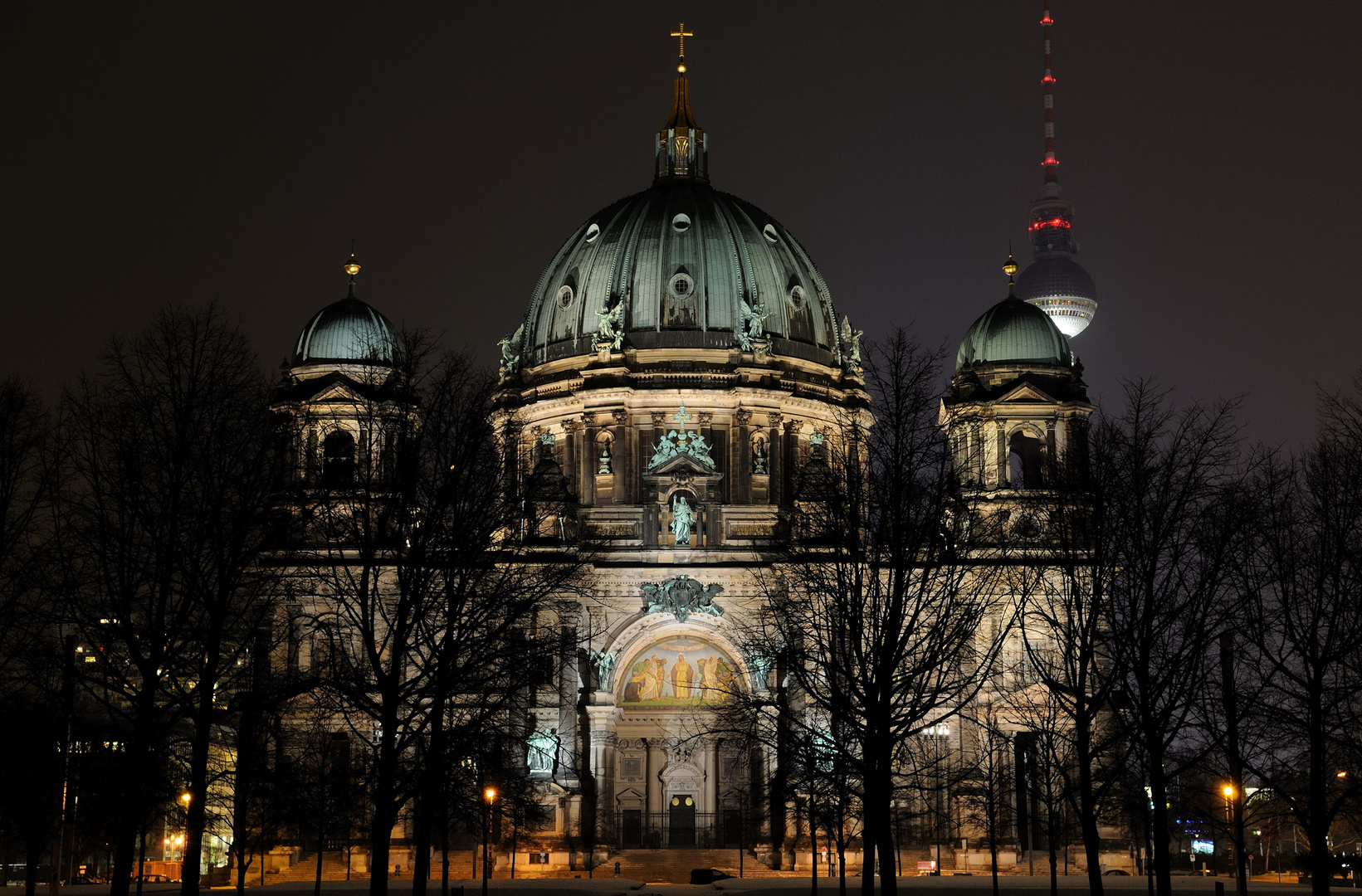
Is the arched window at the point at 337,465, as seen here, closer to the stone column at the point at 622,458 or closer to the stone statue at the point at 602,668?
the stone statue at the point at 602,668

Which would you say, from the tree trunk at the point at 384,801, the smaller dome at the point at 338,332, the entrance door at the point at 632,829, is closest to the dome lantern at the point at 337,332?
the smaller dome at the point at 338,332

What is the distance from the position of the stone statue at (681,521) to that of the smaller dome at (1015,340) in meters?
17.1

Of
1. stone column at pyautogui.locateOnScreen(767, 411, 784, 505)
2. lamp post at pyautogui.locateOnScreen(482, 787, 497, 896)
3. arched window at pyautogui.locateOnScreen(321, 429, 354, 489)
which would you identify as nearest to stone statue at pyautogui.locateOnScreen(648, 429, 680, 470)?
stone column at pyautogui.locateOnScreen(767, 411, 784, 505)

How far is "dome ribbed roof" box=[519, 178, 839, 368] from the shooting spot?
330 feet

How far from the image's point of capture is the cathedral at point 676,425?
8506 cm

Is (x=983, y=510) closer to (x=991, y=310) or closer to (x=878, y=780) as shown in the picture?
(x=991, y=310)

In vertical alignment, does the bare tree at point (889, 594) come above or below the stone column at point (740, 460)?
below

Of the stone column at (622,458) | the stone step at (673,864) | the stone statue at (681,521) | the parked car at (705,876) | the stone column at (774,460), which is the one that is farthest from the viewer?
the stone column at (622,458)

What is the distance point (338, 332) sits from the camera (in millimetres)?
92500

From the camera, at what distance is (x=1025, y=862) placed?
81312 millimetres

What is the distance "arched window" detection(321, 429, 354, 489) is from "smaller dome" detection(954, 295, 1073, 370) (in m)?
51.4

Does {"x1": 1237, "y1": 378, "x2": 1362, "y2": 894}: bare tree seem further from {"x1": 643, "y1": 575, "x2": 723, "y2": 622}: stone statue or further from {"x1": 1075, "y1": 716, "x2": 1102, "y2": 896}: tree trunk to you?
{"x1": 643, "y1": 575, "x2": 723, "y2": 622}: stone statue

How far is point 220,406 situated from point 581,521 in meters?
52.0

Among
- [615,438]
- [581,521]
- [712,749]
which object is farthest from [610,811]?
[615,438]
